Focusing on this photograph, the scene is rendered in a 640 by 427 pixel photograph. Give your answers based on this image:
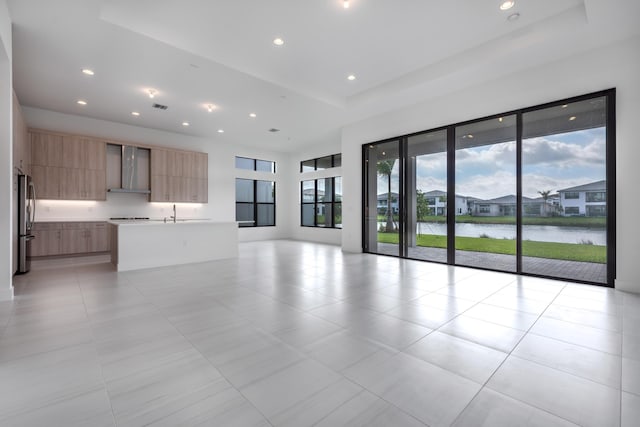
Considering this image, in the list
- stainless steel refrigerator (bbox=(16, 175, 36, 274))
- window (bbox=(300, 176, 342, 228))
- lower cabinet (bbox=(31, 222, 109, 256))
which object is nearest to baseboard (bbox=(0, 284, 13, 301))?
stainless steel refrigerator (bbox=(16, 175, 36, 274))

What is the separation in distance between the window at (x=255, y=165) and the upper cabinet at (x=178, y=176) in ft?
5.06

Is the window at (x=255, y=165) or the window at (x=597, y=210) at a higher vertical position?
the window at (x=255, y=165)

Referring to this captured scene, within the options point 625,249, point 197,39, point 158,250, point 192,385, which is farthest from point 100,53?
point 625,249

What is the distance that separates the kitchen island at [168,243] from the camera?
222 inches

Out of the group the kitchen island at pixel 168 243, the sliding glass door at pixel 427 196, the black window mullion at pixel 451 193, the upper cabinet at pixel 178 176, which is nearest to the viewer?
the kitchen island at pixel 168 243

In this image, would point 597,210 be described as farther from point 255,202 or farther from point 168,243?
point 255,202

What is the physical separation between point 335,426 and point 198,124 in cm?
837

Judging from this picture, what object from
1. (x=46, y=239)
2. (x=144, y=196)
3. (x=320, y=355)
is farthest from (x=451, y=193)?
(x=46, y=239)

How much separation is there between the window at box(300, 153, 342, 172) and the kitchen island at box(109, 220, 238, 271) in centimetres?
462

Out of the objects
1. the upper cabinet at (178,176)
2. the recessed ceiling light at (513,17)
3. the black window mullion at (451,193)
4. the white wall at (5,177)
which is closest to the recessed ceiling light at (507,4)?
the recessed ceiling light at (513,17)

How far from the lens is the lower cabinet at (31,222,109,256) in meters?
6.64

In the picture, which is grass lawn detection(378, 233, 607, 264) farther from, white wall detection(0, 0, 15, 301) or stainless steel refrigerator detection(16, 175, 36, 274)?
stainless steel refrigerator detection(16, 175, 36, 274)

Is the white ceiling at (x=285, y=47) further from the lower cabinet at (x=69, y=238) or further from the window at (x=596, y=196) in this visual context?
the lower cabinet at (x=69, y=238)

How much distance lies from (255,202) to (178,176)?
10.1ft
